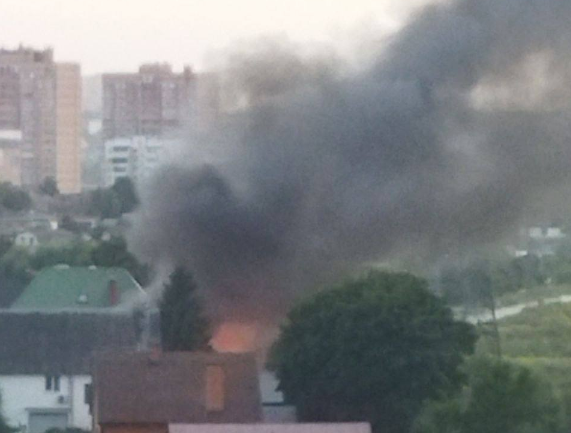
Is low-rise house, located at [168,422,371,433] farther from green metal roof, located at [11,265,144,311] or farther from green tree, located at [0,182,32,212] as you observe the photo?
green tree, located at [0,182,32,212]

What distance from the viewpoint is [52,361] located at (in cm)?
3716

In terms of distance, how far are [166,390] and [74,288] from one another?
19922 mm

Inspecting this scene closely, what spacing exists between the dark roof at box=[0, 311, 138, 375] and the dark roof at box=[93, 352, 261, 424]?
615 cm

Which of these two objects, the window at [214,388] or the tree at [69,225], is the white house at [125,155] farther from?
the window at [214,388]

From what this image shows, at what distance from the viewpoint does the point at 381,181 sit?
134 ft

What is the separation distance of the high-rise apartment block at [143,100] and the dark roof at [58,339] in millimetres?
83024

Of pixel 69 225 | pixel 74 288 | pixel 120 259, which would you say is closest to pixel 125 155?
pixel 69 225

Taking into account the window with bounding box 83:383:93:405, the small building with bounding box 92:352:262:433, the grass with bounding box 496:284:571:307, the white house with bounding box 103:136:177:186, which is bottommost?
the small building with bounding box 92:352:262:433

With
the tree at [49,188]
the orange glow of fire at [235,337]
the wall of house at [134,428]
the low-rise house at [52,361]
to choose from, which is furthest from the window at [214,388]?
the tree at [49,188]

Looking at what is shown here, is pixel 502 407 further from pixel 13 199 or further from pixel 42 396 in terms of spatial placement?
pixel 13 199

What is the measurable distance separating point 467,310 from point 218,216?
11.5 meters

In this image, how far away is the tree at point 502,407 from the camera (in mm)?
26969

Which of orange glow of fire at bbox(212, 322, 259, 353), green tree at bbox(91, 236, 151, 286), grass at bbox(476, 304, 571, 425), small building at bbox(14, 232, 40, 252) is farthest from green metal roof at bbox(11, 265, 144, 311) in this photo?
small building at bbox(14, 232, 40, 252)

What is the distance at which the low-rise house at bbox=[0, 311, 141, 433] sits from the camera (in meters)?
36.7
